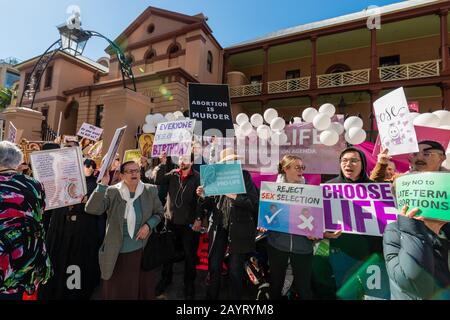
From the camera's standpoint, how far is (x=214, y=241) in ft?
10.5

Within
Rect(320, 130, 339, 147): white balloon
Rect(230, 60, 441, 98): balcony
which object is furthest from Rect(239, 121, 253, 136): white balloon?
Rect(230, 60, 441, 98): balcony

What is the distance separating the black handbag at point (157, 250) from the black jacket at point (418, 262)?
234 cm

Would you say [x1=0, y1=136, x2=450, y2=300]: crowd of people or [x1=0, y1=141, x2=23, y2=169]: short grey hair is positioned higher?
[x1=0, y1=141, x2=23, y2=169]: short grey hair

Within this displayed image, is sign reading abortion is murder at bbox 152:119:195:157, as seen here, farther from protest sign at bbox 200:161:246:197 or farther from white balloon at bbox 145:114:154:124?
white balloon at bbox 145:114:154:124

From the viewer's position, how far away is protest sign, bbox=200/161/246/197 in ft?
9.62

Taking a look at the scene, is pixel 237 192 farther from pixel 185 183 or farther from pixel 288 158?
pixel 185 183

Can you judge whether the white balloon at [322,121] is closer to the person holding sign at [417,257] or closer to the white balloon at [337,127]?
the white balloon at [337,127]

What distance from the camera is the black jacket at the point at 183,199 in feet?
11.8

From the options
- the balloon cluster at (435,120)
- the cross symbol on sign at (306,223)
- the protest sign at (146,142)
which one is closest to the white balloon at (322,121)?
the balloon cluster at (435,120)

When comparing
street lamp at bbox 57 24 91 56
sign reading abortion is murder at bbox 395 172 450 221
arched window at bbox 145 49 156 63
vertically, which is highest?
arched window at bbox 145 49 156 63

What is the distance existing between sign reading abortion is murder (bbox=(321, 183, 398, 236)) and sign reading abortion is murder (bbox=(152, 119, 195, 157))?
2.62 m

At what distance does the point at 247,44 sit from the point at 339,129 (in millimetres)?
14463

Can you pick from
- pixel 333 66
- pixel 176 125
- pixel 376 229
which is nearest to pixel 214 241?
pixel 376 229

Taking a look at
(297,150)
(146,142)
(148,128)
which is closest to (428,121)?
(297,150)
